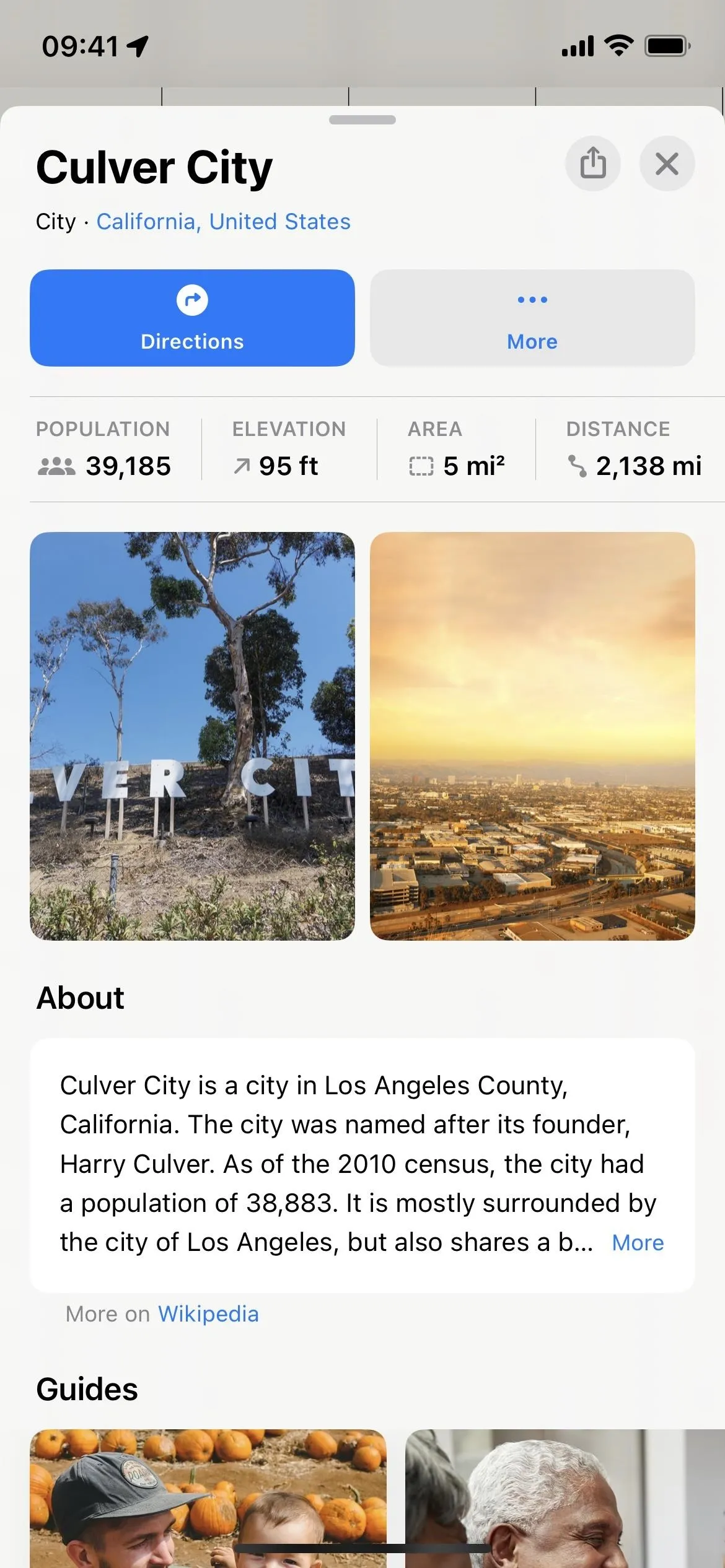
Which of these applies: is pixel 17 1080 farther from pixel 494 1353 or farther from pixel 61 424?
pixel 61 424

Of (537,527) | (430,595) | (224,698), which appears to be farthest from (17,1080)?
(537,527)

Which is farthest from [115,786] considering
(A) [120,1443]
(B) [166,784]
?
(A) [120,1443]

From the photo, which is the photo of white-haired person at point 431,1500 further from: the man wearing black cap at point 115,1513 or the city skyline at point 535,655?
the city skyline at point 535,655

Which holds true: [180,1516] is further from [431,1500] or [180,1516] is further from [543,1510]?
[543,1510]
